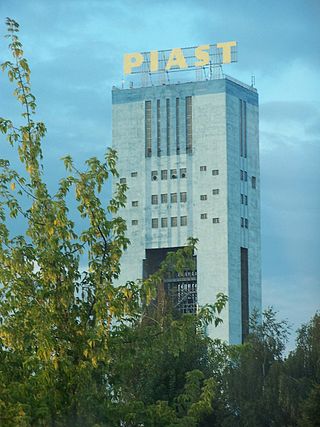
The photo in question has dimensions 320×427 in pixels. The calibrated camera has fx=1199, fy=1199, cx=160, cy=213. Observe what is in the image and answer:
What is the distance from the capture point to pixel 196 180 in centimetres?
16362

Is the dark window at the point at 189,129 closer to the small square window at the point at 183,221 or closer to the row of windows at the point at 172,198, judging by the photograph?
the row of windows at the point at 172,198

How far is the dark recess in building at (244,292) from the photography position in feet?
513

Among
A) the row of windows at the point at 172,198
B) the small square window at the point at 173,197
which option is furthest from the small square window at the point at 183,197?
the small square window at the point at 173,197

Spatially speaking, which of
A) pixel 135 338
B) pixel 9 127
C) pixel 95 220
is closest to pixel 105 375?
pixel 135 338

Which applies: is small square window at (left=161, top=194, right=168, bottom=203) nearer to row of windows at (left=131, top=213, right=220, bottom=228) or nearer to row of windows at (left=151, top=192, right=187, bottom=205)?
row of windows at (left=151, top=192, right=187, bottom=205)

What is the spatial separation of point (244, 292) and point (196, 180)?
55.0ft

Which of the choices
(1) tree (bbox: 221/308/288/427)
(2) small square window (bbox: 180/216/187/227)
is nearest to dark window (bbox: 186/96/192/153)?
(2) small square window (bbox: 180/216/187/227)

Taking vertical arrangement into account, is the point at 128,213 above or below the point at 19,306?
above

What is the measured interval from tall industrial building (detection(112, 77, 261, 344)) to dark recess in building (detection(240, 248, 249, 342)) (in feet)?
0.44

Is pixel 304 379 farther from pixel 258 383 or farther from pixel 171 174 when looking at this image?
pixel 171 174

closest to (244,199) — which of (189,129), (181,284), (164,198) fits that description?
(164,198)

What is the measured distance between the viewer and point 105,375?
96.9 ft

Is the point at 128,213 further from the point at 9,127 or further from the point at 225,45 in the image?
the point at 9,127

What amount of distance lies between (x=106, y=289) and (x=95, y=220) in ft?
7.48
